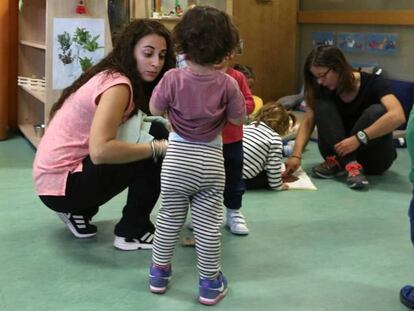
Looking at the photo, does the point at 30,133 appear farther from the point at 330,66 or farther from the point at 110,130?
the point at 110,130

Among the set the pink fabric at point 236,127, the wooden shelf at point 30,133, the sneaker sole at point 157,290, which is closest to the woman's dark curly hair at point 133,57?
the pink fabric at point 236,127

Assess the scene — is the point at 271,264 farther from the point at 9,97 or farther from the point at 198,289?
the point at 9,97

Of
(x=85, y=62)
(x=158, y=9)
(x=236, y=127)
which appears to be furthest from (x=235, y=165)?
(x=158, y=9)

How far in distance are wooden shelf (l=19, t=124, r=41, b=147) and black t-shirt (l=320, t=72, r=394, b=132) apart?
174 cm

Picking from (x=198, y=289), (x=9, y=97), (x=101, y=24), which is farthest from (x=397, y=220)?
(x=9, y=97)

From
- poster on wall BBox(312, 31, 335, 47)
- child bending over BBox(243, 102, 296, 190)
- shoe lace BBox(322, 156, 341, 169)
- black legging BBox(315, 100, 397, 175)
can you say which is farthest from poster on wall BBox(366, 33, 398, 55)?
child bending over BBox(243, 102, 296, 190)

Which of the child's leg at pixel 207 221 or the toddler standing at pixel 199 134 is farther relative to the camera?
the child's leg at pixel 207 221

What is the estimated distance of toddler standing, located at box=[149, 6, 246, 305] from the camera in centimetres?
161

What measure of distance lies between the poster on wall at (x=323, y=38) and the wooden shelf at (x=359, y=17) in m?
0.09

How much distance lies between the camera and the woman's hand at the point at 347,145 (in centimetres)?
298

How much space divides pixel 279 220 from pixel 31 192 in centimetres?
117

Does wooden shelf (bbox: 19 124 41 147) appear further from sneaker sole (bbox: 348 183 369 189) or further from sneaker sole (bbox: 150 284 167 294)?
sneaker sole (bbox: 150 284 167 294)

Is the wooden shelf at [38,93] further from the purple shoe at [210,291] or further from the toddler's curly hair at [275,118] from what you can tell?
the purple shoe at [210,291]

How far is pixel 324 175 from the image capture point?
3189mm
